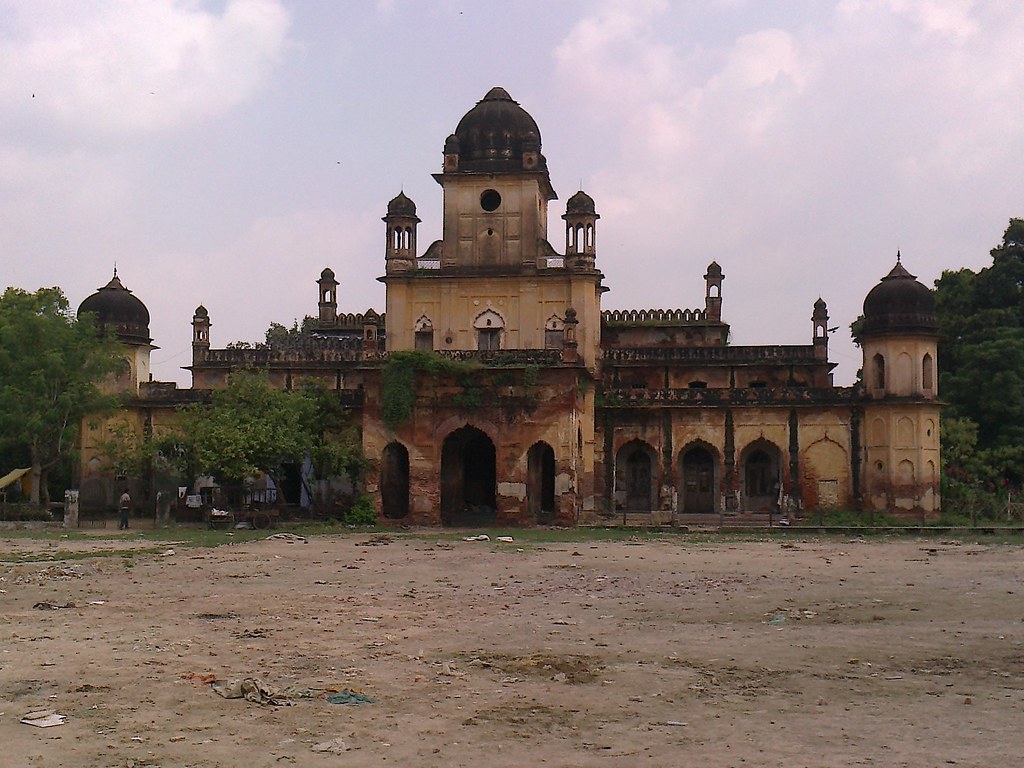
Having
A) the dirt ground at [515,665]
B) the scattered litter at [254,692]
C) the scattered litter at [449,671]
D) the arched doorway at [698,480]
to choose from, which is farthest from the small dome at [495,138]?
the scattered litter at [254,692]

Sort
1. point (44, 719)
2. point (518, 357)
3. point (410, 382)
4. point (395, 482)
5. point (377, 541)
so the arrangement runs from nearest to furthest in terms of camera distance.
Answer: point (44, 719) → point (377, 541) → point (410, 382) → point (518, 357) → point (395, 482)

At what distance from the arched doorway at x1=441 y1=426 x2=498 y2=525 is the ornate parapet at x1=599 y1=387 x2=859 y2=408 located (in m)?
4.56

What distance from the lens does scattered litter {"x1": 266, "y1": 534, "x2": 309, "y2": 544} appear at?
2756 cm

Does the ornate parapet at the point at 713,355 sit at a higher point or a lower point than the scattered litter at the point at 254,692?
higher

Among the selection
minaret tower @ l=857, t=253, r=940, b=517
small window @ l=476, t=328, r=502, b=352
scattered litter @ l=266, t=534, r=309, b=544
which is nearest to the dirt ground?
scattered litter @ l=266, t=534, r=309, b=544

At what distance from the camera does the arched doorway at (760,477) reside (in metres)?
40.1

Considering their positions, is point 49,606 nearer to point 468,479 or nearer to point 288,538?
point 288,538

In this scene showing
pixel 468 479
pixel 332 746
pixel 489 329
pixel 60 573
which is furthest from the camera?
pixel 489 329

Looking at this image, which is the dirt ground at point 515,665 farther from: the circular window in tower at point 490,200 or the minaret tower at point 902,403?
the circular window in tower at point 490,200

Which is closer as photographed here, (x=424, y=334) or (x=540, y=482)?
(x=540, y=482)

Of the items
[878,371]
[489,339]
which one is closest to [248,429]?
[489,339]

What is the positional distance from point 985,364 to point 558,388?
17294 mm

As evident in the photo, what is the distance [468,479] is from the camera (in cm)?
4012

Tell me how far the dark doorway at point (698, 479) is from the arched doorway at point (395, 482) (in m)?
10.3
